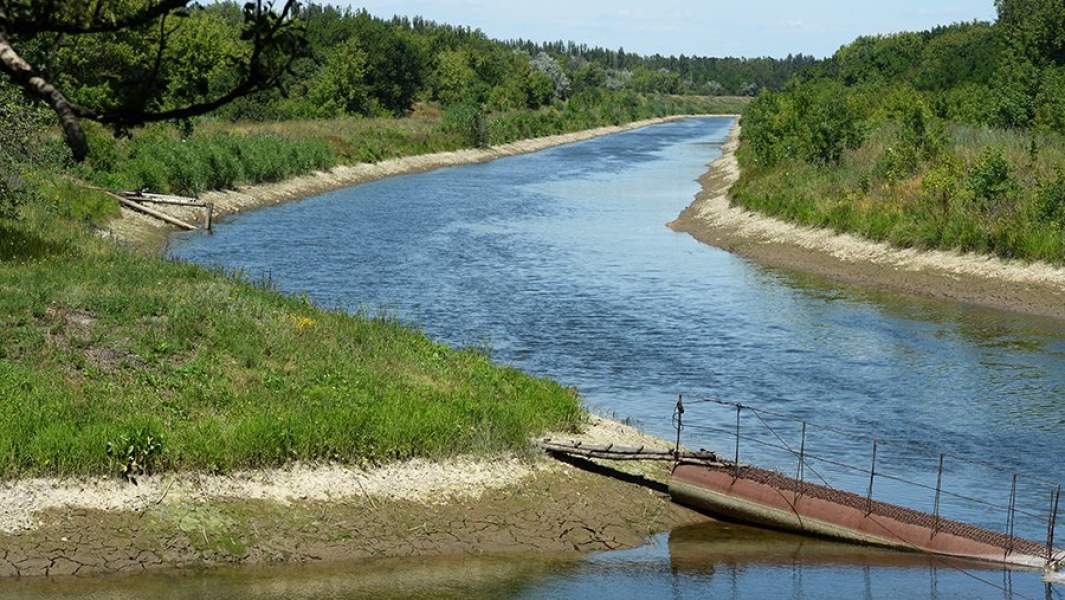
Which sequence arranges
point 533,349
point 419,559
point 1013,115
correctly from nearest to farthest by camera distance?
point 419,559, point 533,349, point 1013,115

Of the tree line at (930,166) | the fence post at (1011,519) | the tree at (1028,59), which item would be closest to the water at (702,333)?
the fence post at (1011,519)

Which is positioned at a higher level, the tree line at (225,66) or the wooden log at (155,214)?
the tree line at (225,66)

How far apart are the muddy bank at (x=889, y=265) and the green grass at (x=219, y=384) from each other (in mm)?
22453

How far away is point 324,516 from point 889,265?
33.4 metres

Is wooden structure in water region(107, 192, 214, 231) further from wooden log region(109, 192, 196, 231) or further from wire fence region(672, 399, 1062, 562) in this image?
wire fence region(672, 399, 1062, 562)

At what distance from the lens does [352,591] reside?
1773cm

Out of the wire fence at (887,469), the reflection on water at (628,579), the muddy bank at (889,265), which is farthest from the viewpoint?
the muddy bank at (889,265)

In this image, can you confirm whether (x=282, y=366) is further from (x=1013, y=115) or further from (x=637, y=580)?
(x=1013, y=115)

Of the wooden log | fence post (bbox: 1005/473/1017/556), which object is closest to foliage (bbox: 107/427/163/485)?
fence post (bbox: 1005/473/1017/556)

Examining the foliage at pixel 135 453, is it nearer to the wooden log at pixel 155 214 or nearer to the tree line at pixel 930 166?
the tree line at pixel 930 166

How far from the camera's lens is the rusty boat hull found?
19.7 metres

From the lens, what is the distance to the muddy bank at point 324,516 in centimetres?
1816

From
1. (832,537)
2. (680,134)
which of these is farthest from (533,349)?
(680,134)

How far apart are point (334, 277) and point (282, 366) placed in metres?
21.9
